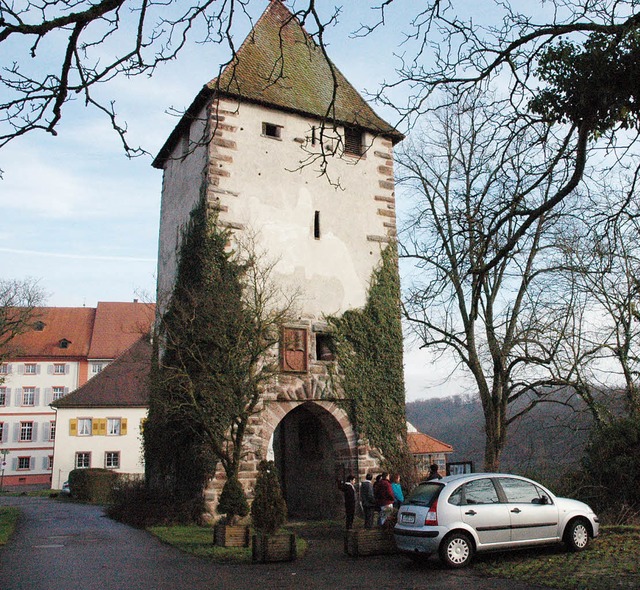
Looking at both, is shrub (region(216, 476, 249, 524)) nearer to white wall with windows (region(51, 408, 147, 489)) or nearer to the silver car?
the silver car

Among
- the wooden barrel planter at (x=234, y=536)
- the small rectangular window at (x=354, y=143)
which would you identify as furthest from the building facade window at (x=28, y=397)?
the wooden barrel planter at (x=234, y=536)

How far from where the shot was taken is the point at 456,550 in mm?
9750

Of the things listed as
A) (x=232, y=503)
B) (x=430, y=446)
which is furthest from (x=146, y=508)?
(x=430, y=446)

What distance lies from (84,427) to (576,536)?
40.1 meters

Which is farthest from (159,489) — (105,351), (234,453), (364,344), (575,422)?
(105,351)

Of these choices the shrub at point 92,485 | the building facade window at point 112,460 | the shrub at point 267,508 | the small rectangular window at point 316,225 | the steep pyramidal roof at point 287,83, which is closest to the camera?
the shrub at point 267,508

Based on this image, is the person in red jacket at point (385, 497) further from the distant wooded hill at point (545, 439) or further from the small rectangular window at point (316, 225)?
the small rectangular window at point (316, 225)

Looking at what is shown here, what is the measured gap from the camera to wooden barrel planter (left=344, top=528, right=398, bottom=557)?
1120 cm

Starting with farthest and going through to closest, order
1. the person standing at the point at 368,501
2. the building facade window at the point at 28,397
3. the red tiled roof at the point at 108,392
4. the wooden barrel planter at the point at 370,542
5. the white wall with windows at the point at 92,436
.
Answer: the building facade window at the point at 28,397 → the white wall with windows at the point at 92,436 → the red tiled roof at the point at 108,392 → the person standing at the point at 368,501 → the wooden barrel planter at the point at 370,542

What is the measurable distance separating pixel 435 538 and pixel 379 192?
12.0 meters

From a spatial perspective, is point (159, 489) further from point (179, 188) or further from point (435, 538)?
point (435, 538)

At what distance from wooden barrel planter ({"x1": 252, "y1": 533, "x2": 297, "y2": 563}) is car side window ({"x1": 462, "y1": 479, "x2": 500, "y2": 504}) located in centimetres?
295

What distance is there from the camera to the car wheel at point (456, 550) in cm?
967

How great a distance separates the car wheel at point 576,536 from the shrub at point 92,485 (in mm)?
26273
